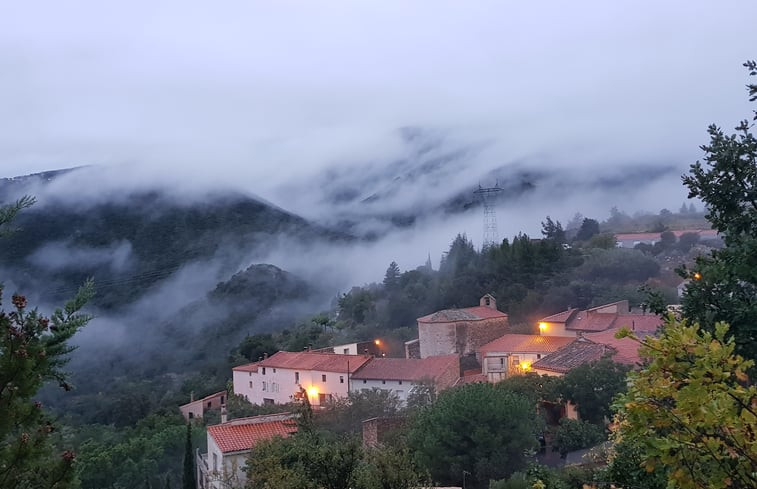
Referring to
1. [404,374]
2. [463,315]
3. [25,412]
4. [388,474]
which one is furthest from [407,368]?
[25,412]

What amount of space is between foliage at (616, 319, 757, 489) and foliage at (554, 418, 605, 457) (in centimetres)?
2057

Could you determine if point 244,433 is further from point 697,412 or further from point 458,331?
point 458,331

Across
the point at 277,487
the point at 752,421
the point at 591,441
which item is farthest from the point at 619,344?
the point at 752,421

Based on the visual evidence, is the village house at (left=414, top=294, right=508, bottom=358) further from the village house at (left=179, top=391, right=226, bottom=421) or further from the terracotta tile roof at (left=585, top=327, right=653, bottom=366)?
the village house at (left=179, top=391, right=226, bottom=421)

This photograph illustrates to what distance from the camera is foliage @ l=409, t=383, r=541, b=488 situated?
62.1 feet

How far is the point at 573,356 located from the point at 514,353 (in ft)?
18.1

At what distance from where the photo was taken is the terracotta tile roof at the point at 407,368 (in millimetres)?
33188

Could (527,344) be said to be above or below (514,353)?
above

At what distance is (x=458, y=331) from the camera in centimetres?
3956

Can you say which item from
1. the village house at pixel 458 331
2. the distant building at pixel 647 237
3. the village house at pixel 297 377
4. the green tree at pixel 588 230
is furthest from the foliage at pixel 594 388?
the green tree at pixel 588 230

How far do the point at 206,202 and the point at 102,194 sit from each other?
1200 centimetres

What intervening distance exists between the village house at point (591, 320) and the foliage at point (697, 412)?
112 ft

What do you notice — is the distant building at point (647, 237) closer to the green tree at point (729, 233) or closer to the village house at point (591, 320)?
the village house at point (591, 320)

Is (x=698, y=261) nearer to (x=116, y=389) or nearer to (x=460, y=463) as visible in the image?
(x=460, y=463)
